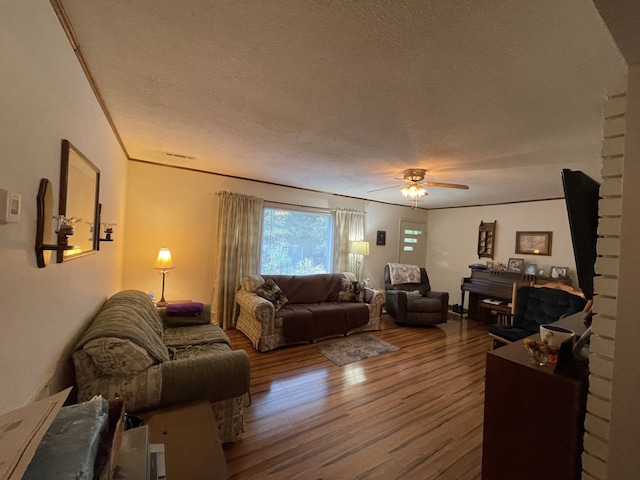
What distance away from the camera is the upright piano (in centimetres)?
457

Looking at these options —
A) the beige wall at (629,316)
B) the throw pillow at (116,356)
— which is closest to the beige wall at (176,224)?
the throw pillow at (116,356)

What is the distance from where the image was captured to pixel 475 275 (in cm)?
512

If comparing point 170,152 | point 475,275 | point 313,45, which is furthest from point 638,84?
point 475,275

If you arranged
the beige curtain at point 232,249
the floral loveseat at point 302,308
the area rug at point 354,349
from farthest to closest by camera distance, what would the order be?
the beige curtain at point 232,249
the floral loveseat at point 302,308
the area rug at point 354,349

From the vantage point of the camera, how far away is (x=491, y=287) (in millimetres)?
4801

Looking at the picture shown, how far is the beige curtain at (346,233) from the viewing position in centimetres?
518

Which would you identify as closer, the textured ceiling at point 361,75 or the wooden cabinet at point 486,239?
the textured ceiling at point 361,75

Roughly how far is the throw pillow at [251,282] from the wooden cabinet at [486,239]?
434 centimetres

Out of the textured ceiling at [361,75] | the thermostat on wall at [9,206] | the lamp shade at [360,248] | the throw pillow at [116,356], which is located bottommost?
the throw pillow at [116,356]

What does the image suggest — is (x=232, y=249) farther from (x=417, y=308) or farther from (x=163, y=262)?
(x=417, y=308)

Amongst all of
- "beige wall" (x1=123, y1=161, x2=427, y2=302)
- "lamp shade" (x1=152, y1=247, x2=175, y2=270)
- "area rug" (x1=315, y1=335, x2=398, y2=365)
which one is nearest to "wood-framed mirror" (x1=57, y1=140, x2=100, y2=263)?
"lamp shade" (x1=152, y1=247, x2=175, y2=270)

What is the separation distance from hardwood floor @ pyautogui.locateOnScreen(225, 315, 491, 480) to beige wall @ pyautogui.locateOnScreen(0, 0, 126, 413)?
1248 mm

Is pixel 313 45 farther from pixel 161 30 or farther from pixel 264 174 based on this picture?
pixel 264 174

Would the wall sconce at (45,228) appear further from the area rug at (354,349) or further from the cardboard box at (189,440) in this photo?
the area rug at (354,349)
